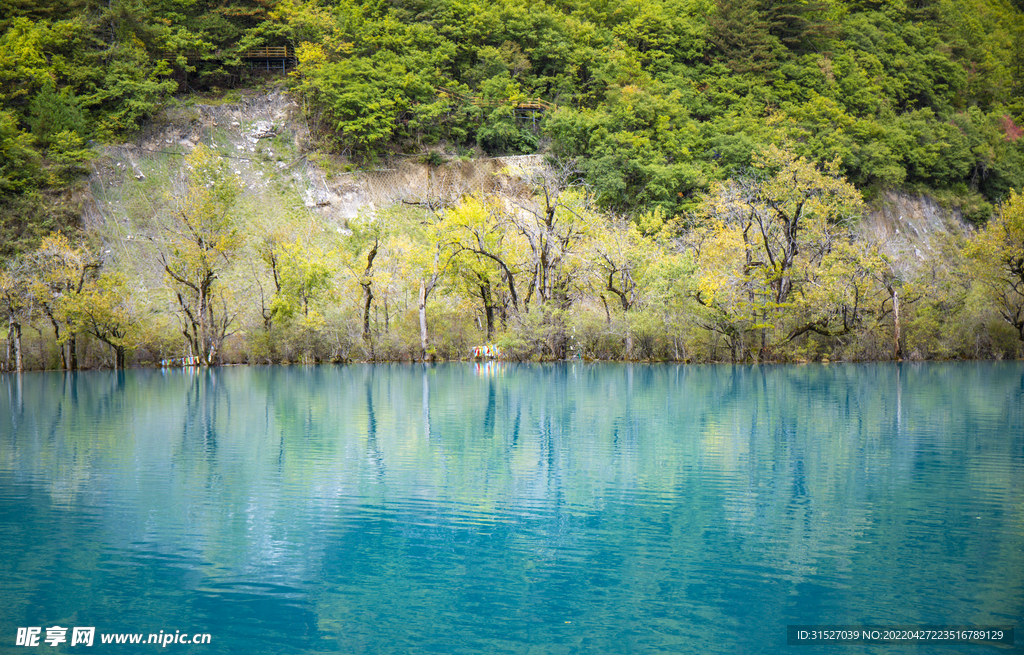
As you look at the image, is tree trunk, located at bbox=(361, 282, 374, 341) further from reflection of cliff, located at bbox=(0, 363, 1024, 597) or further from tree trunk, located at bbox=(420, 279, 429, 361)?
reflection of cliff, located at bbox=(0, 363, 1024, 597)

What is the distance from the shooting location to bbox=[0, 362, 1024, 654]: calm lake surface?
6207 millimetres

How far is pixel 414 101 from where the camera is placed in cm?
7088

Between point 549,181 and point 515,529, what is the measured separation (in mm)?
39230

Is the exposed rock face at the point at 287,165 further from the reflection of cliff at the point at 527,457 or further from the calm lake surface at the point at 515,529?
the calm lake surface at the point at 515,529

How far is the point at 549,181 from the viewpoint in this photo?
46.3 meters

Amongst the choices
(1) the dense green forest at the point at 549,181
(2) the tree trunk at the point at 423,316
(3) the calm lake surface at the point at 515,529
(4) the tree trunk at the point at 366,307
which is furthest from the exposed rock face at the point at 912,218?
(3) the calm lake surface at the point at 515,529

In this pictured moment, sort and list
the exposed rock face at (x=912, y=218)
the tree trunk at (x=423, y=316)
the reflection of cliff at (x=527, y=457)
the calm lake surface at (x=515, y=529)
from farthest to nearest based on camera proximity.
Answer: the exposed rock face at (x=912, y=218), the tree trunk at (x=423, y=316), the reflection of cliff at (x=527, y=457), the calm lake surface at (x=515, y=529)

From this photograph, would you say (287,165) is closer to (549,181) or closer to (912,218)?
(549,181)

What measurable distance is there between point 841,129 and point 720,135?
39.8 ft

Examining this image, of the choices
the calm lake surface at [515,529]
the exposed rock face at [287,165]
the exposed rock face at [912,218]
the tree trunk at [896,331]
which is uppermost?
the exposed rock face at [287,165]

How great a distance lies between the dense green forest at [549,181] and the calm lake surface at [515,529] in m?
23.3

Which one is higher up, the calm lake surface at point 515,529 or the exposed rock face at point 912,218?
the exposed rock face at point 912,218

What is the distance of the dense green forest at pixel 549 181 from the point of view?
1593 inches

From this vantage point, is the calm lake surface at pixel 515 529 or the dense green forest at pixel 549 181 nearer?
the calm lake surface at pixel 515 529
